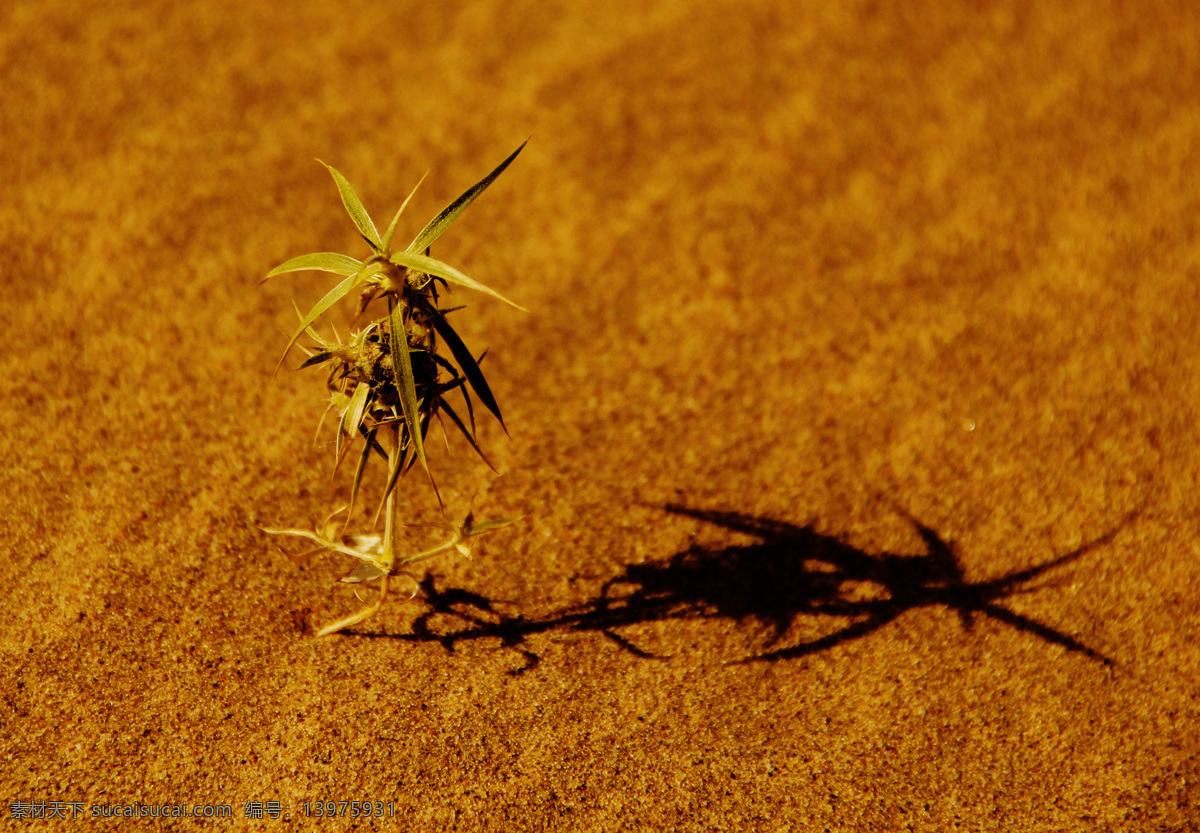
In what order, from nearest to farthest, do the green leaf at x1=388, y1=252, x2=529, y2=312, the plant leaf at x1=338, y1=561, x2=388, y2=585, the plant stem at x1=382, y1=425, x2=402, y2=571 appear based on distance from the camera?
the green leaf at x1=388, y1=252, x2=529, y2=312 < the plant stem at x1=382, y1=425, x2=402, y2=571 < the plant leaf at x1=338, y1=561, x2=388, y2=585

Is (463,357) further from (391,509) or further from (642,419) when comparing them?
(642,419)

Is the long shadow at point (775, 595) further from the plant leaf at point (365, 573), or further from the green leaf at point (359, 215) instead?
the green leaf at point (359, 215)

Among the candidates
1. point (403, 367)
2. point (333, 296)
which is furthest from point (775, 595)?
point (333, 296)

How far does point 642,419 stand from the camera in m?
1.76

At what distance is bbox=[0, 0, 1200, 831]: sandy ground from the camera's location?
1.28 m

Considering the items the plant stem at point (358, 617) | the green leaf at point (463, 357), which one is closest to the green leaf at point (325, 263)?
the green leaf at point (463, 357)

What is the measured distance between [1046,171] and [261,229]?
6.59 feet

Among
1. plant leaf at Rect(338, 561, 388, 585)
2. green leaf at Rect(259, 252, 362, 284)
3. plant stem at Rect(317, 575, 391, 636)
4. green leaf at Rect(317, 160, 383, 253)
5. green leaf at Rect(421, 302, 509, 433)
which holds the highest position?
green leaf at Rect(317, 160, 383, 253)

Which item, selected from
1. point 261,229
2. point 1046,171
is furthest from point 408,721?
point 1046,171

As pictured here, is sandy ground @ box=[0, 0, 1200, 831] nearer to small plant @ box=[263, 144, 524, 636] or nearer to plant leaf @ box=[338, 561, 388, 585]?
plant leaf @ box=[338, 561, 388, 585]

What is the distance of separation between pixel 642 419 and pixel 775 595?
0.46m

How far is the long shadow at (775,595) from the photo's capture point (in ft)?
4.64

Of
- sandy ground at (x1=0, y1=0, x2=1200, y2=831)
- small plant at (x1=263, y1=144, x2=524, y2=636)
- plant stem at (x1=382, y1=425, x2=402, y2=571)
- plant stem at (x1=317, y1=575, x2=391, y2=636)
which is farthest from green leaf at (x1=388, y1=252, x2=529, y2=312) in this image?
sandy ground at (x1=0, y1=0, x2=1200, y2=831)

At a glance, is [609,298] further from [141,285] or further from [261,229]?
[141,285]
